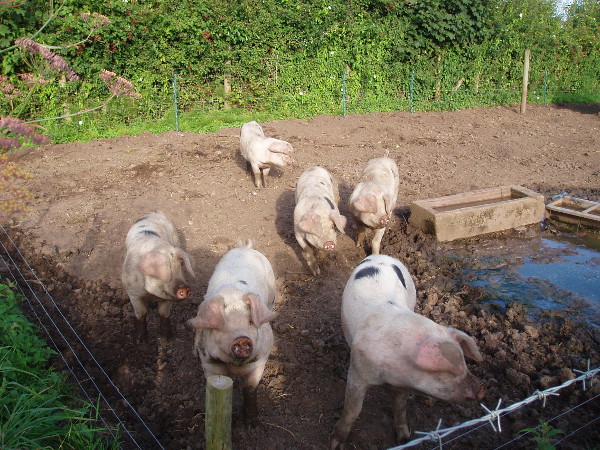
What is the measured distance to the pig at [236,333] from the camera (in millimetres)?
3326

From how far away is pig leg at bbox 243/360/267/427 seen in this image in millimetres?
3738

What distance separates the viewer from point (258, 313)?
341cm

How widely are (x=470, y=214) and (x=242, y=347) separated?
466 centimetres

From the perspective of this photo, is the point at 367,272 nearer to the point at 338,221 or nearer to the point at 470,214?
the point at 338,221

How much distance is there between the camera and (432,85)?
56.2 ft

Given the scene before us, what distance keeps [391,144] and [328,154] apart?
1.81 m

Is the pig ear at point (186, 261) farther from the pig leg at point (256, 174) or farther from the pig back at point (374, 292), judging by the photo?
the pig leg at point (256, 174)

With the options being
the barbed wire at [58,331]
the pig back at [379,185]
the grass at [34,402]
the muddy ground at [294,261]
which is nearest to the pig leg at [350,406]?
the muddy ground at [294,261]

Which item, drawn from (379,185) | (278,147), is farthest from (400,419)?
(278,147)

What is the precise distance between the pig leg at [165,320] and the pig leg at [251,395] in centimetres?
142

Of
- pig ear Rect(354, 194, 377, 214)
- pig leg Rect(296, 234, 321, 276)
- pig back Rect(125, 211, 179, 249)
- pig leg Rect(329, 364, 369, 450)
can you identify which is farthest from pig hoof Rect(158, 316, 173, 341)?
pig ear Rect(354, 194, 377, 214)

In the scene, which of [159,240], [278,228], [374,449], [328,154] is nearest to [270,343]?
[374,449]

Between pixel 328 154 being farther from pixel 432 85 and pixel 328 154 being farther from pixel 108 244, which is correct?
pixel 432 85

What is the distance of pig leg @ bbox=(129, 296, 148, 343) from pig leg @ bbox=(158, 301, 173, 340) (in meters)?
0.15
